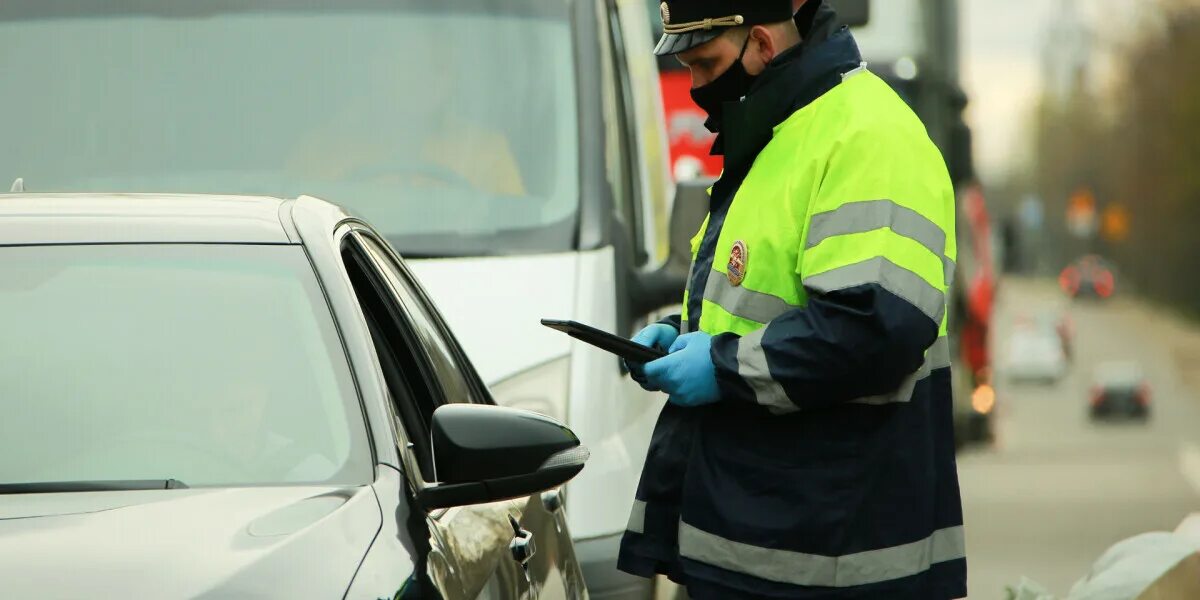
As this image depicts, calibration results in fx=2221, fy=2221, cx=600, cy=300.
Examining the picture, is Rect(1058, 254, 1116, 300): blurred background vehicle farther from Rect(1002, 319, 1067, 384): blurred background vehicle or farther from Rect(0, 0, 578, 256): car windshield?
Rect(0, 0, 578, 256): car windshield

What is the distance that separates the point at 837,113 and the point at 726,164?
0.26 metres

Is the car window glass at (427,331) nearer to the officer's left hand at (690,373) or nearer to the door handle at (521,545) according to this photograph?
the door handle at (521,545)

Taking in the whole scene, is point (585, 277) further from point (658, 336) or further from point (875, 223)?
point (875, 223)

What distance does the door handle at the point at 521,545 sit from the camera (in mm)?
3918

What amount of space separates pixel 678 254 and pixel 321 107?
1230 mm

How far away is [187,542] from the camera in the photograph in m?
3.00

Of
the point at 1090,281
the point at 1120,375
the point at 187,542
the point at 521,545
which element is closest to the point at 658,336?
the point at 521,545

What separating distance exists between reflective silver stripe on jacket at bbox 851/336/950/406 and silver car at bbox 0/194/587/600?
564 mm

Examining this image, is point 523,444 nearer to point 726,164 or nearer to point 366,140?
point 726,164

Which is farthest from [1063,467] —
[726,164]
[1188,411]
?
[726,164]

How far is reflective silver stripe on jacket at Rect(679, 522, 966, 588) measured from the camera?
150 inches

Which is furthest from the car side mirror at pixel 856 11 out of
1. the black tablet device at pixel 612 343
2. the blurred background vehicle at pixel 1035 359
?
the blurred background vehicle at pixel 1035 359

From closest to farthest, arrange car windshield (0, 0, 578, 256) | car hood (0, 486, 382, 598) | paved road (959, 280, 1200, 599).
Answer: car hood (0, 486, 382, 598)
car windshield (0, 0, 578, 256)
paved road (959, 280, 1200, 599)

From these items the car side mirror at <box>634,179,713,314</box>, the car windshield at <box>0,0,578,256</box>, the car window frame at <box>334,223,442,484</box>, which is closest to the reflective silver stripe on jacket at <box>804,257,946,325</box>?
the car window frame at <box>334,223,442,484</box>
